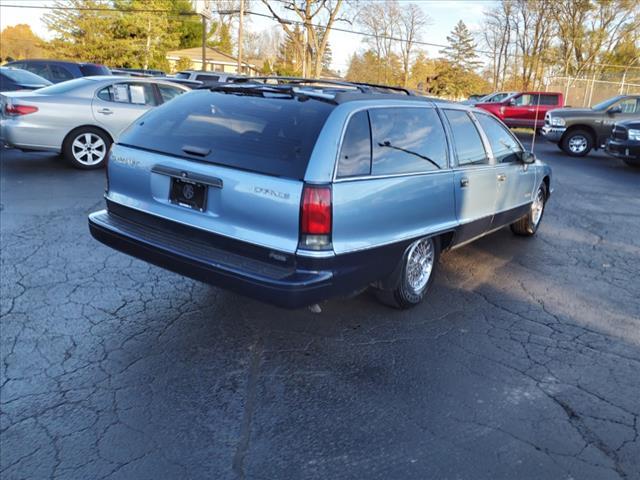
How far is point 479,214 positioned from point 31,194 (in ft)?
19.4

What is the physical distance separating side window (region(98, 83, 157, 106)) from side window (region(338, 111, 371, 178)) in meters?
6.92

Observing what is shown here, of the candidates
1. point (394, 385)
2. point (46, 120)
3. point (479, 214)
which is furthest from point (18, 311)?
point (46, 120)

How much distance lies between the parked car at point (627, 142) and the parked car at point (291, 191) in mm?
10133

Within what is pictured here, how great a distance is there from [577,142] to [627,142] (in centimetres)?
325

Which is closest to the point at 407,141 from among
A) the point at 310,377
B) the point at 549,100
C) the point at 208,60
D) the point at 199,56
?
the point at 310,377

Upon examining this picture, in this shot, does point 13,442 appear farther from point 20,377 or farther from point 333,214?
point 333,214

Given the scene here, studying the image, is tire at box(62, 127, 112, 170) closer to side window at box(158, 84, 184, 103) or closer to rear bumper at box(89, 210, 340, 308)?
side window at box(158, 84, 184, 103)

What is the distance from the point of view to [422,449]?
263 centimetres

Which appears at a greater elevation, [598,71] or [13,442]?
[598,71]

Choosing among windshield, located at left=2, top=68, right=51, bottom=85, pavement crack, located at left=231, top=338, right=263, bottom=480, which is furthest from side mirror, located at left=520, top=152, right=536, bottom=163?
windshield, located at left=2, top=68, right=51, bottom=85

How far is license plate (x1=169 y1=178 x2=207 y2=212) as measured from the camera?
11.3ft

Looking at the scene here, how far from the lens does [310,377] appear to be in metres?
3.24

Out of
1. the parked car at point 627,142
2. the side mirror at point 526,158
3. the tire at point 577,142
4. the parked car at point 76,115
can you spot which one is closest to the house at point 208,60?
the tire at point 577,142

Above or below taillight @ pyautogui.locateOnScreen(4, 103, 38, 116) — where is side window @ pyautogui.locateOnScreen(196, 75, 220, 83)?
above
